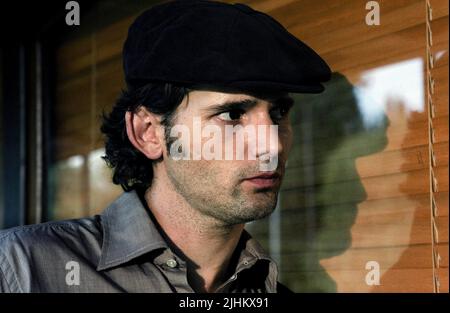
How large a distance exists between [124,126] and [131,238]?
0.61 m

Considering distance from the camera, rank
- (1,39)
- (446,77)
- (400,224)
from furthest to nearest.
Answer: (1,39)
(400,224)
(446,77)

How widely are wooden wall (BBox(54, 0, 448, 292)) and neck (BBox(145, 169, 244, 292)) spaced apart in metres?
0.41

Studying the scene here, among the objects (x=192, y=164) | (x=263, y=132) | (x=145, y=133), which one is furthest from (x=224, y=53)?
(x=145, y=133)

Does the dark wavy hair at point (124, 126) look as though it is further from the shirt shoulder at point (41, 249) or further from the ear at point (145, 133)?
the shirt shoulder at point (41, 249)

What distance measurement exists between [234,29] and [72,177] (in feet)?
6.34

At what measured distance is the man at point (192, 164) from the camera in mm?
2234

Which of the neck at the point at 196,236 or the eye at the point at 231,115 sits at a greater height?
the eye at the point at 231,115

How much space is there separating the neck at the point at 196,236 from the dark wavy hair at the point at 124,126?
0.63 ft

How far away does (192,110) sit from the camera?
93.3 inches

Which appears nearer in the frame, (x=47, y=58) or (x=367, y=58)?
(x=367, y=58)

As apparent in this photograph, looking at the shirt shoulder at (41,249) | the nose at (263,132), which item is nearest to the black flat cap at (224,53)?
the nose at (263,132)

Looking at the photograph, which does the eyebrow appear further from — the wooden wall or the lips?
the wooden wall

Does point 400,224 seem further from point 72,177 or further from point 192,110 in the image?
point 72,177
